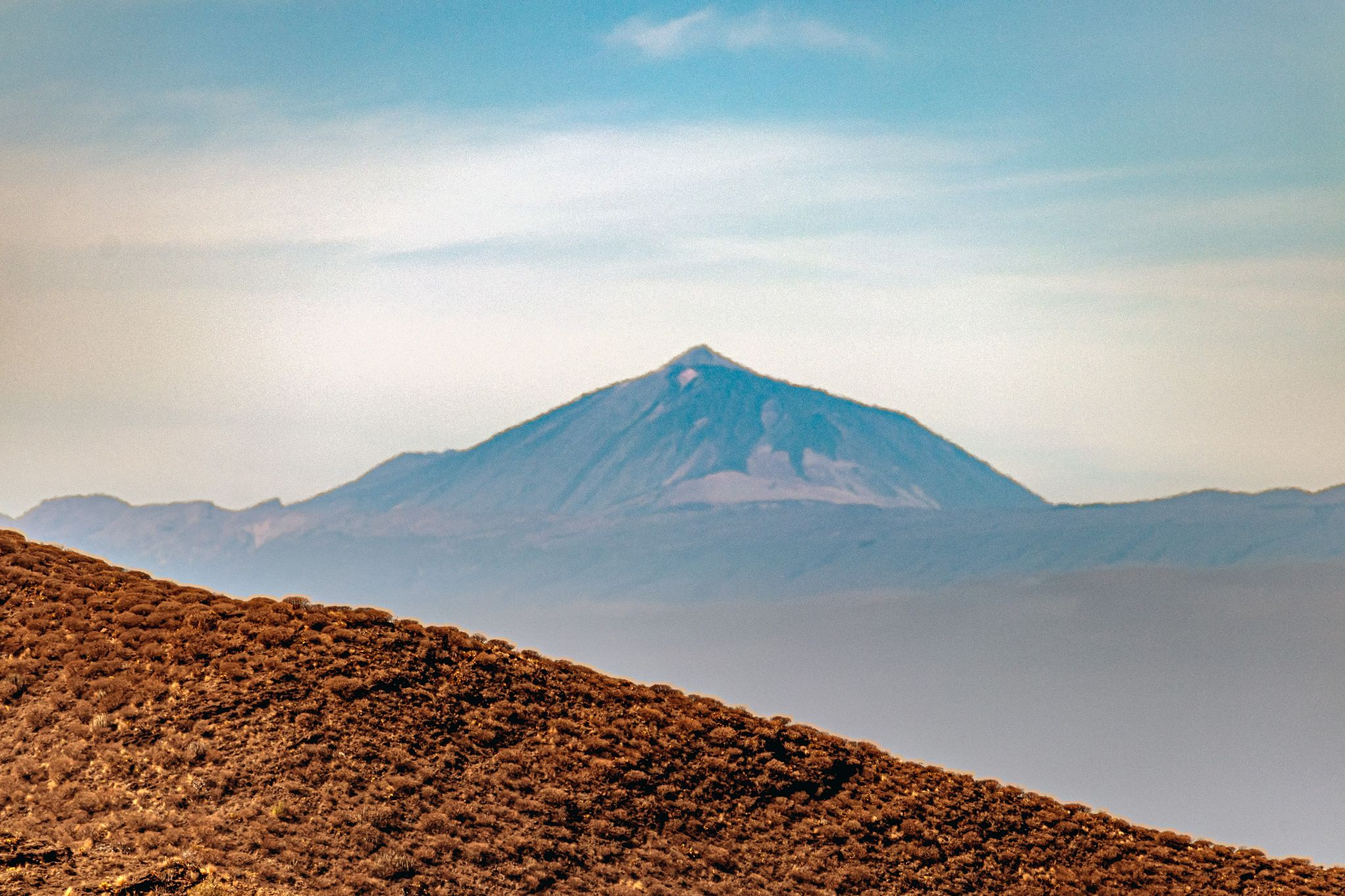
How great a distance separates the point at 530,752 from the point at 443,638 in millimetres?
8031

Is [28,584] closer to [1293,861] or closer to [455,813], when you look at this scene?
[455,813]

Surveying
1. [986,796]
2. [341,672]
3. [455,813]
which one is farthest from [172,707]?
[986,796]

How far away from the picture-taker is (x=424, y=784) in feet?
123

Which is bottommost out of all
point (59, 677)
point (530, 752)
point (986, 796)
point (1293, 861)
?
point (1293, 861)

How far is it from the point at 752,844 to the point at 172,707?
16516 mm

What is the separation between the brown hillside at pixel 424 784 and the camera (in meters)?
33.1

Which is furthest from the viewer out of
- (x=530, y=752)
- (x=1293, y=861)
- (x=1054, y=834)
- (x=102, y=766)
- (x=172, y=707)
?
(x=1293, y=861)

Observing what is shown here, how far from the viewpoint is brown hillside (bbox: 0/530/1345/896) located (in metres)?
33.1

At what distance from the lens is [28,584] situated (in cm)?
4684

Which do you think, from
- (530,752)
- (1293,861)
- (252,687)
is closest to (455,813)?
(530,752)

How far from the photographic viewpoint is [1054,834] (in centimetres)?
4581

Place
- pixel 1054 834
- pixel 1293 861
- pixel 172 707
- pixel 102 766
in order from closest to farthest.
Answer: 1. pixel 102 766
2. pixel 172 707
3. pixel 1054 834
4. pixel 1293 861

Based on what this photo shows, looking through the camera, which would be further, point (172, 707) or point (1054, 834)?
point (1054, 834)

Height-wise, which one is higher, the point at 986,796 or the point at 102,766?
the point at 102,766
